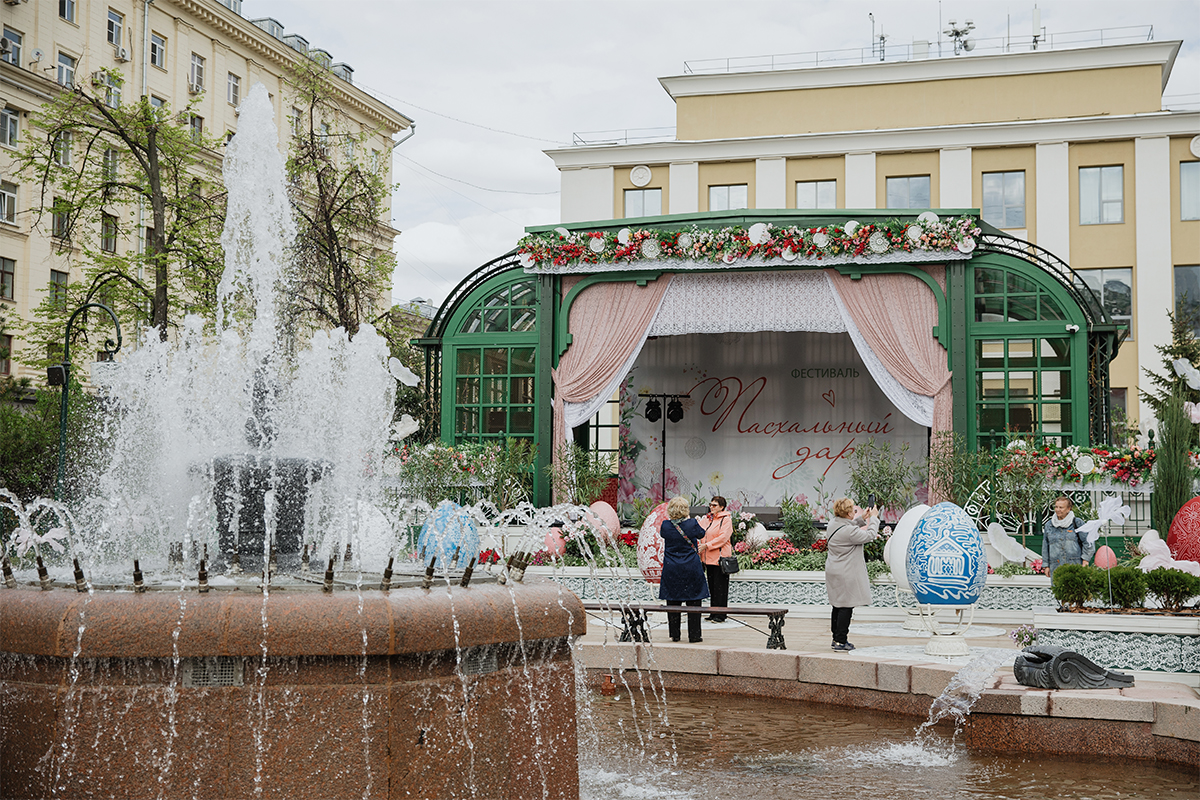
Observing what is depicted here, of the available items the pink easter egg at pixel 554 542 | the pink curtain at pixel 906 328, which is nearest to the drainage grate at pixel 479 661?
the pink easter egg at pixel 554 542

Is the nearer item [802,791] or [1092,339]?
[802,791]

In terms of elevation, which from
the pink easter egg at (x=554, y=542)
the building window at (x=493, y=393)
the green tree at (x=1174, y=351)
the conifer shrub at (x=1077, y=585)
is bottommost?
the pink easter egg at (x=554, y=542)

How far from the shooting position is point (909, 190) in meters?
35.4

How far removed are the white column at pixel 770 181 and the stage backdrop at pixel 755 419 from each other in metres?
15.7

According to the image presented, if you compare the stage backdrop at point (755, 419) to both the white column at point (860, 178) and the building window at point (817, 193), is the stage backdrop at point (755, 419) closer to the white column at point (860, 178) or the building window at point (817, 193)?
the white column at point (860, 178)

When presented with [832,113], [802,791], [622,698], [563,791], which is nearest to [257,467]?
[563,791]

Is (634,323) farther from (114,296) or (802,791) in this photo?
(114,296)

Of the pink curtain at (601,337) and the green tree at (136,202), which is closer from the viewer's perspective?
the pink curtain at (601,337)

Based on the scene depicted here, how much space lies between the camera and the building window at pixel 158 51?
39469mm

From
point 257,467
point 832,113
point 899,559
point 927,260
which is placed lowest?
point 899,559

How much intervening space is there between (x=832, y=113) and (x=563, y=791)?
1382 inches

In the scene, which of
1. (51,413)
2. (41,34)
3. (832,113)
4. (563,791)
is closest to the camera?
(563,791)

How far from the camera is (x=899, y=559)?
1175 cm

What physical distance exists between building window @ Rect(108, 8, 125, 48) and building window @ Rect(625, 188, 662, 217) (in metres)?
18.2
